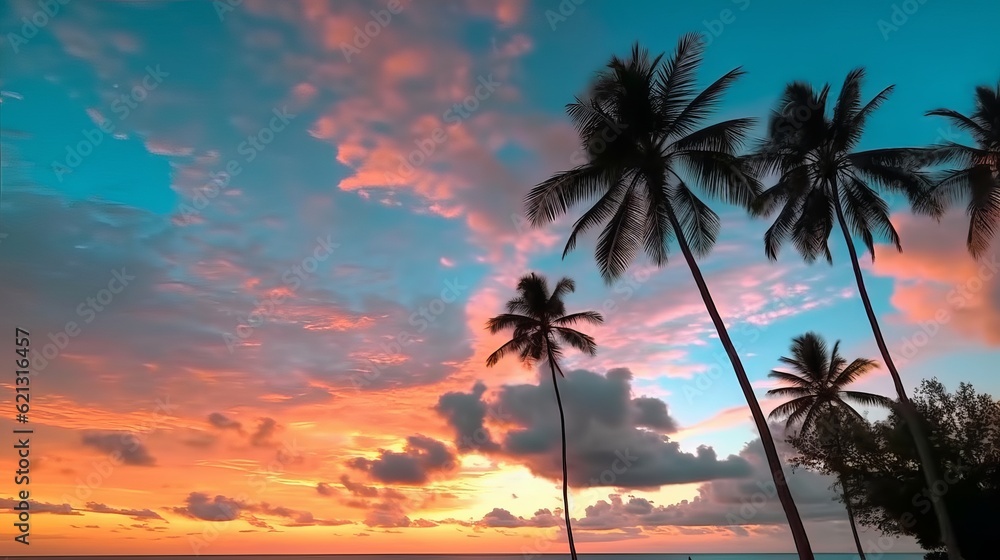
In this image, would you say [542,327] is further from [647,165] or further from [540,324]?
[647,165]

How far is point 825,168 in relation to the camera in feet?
69.7

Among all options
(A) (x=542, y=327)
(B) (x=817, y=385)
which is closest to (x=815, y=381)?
(B) (x=817, y=385)

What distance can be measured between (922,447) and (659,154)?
1219cm

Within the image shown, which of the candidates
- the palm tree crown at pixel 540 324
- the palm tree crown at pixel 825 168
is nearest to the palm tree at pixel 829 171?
the palm tree crown at pixel 825 168

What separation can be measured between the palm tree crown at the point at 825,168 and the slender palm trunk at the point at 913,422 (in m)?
0.91

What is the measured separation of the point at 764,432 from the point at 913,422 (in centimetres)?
718

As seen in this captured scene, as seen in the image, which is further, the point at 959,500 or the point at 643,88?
the point at 959,500

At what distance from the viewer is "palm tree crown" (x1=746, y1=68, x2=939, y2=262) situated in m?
21.0

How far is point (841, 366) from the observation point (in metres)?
34.8

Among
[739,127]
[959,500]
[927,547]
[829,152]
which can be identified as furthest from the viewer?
[927,547]

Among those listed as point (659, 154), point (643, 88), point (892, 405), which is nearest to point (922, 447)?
point (892, 405)

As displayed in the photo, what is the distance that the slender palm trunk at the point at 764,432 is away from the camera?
14.0 meters

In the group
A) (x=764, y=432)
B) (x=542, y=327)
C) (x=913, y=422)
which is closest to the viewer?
(x=764, y=432)

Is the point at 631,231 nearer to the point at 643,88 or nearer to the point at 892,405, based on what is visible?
the point at 643,88
